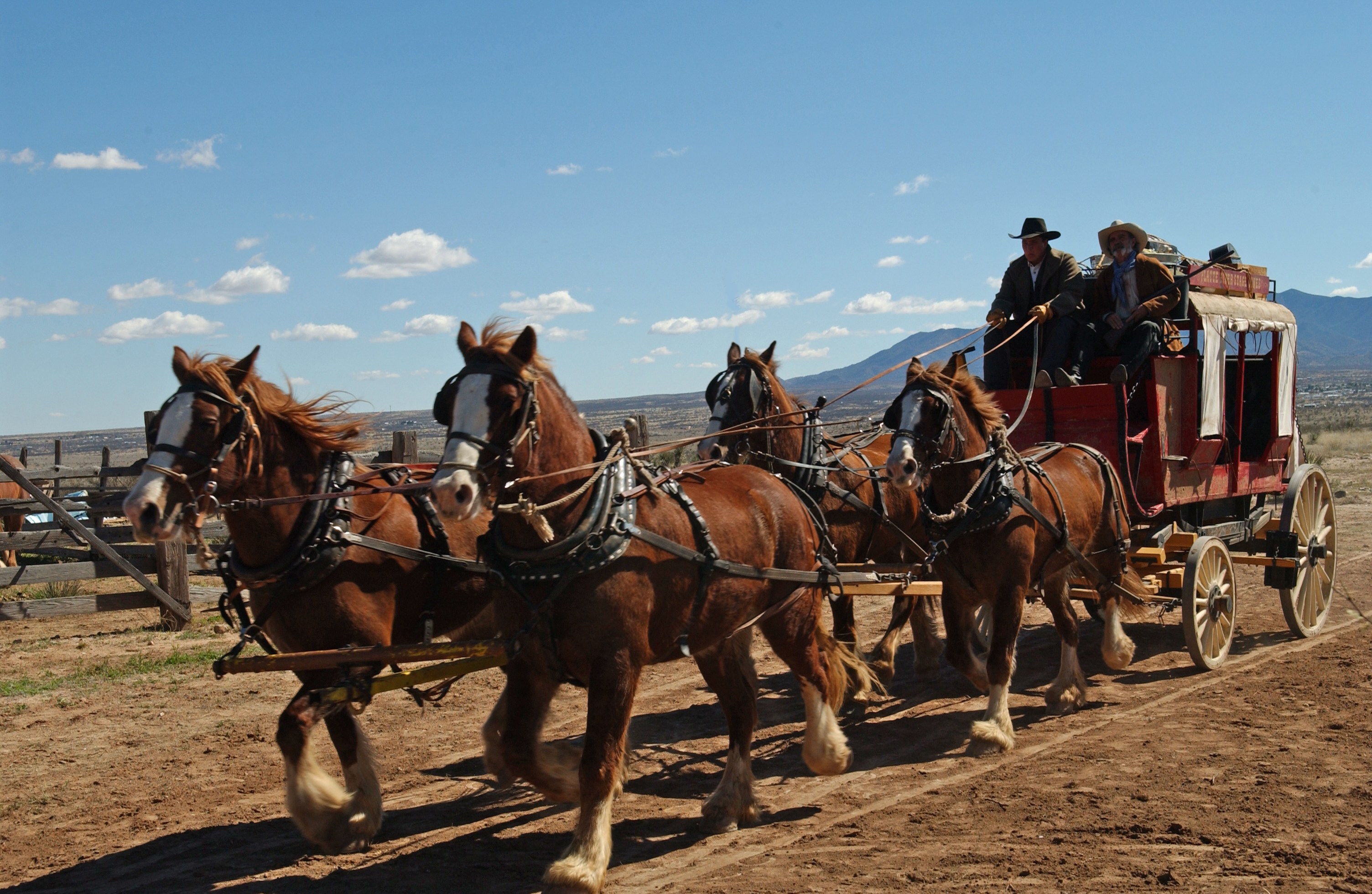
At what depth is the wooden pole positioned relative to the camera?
9859 millimetres

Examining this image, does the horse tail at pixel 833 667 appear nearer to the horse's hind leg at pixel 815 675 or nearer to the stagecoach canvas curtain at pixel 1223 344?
the horse's hind leg at pixel 815 675

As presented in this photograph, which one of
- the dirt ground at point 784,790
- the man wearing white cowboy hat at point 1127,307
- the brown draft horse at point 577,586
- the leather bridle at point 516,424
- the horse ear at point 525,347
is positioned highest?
the man wearing white cowboy hat at point 1127,307

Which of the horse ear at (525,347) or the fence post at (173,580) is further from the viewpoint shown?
the fence post at (173,580)

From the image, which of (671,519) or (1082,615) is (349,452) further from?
(1082,615)

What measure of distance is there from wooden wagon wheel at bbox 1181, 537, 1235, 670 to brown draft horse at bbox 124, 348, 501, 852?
5596mm

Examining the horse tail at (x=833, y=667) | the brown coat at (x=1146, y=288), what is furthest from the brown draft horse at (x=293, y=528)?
the brown coat at (x=1146, y=288)

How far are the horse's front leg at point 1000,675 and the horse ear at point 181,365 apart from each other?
486 centimetres

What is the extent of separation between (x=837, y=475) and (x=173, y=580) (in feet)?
24.1

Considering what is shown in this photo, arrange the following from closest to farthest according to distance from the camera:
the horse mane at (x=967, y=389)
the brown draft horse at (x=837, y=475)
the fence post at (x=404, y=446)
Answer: the horse mane at (x=967, y=389) < the brown draft horse at (x=837, y=475) < the fence post at (x=404, y=446)

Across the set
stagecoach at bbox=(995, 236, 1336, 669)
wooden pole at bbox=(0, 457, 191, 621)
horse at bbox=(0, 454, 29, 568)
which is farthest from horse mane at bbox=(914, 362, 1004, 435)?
horse at bbox=(0, 454, 29, 568)

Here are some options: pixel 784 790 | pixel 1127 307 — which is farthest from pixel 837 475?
pixel 1127 307

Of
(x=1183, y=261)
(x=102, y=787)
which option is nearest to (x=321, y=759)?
(x=102, y=787)

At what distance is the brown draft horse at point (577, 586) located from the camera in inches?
170

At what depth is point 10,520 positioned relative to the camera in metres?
17.6
